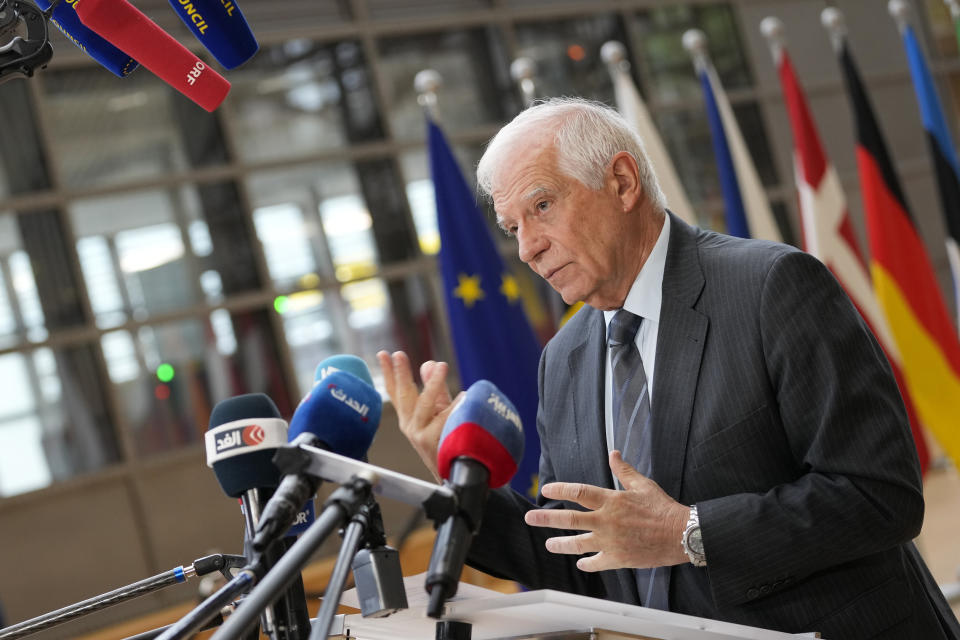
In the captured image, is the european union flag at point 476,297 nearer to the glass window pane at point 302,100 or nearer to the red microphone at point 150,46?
the glass window pane at point 302,100

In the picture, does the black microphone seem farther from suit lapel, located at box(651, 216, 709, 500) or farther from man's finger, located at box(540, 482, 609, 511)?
suit lapel, located at box(651, 216, 709, 500)

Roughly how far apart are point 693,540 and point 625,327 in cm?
44

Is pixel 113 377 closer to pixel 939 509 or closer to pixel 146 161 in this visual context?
pixel 146 161

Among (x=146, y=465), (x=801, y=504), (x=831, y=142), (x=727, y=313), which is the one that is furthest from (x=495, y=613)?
(x=831, y=142)

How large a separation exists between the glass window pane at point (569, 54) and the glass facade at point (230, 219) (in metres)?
0.02

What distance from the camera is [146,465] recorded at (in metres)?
5.20

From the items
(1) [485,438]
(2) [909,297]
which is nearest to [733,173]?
(2) [909,297]

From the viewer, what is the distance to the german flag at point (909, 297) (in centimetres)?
451

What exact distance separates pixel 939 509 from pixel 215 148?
15.7 ft

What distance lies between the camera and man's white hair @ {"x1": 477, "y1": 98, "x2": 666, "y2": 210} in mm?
1665

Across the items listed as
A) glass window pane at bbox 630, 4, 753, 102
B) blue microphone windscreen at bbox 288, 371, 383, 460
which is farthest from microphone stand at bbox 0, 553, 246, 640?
glass window pane at bbox 630, 4, 753, 102

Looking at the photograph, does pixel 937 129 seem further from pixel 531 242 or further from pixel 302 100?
pixel 531 242

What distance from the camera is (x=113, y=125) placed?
5387 millimetres

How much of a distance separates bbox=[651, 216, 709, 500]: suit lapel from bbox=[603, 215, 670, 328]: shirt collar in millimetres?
22
